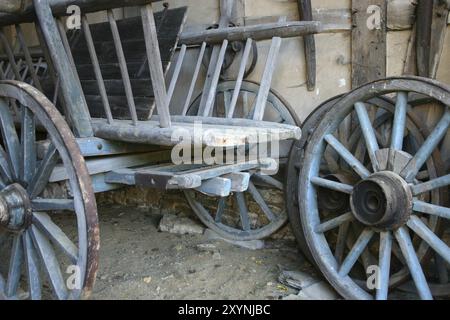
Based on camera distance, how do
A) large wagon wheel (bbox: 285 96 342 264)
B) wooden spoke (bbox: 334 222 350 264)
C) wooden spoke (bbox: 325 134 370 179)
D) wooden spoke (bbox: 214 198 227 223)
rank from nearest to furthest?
wooden spoke (bbox: 325 134 370 179)
wooden spoke (bbox: 334 222 350 264)
large wagon wheel (bbox: 285 96 342 264)
wooden spoke (bbox: 214 198 227 223)

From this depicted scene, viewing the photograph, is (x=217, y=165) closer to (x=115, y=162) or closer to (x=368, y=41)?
(x=115, y=162)

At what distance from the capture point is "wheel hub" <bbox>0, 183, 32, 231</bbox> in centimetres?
237

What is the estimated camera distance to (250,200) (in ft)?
12.1

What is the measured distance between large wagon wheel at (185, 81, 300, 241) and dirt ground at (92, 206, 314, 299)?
15 cm

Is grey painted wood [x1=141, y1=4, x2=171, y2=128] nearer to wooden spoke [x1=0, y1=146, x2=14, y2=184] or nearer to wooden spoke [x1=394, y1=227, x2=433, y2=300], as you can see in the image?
wooden spoke [x1=0, y1=146, x2=14, y2=184]

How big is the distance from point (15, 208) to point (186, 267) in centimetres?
129

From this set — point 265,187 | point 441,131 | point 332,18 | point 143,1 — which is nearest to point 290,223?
point 265,187

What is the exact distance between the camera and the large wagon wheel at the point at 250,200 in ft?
11.1

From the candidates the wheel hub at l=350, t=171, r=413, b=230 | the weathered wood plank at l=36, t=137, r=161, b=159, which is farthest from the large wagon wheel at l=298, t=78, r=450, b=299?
the weathered wood plank at l=36, t=137, r=161, b=159

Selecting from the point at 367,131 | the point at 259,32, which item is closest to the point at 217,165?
the point at 367,131

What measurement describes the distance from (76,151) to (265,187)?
1.77m

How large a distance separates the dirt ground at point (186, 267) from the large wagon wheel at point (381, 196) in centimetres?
44

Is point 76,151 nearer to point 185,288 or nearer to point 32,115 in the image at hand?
point 32,115
